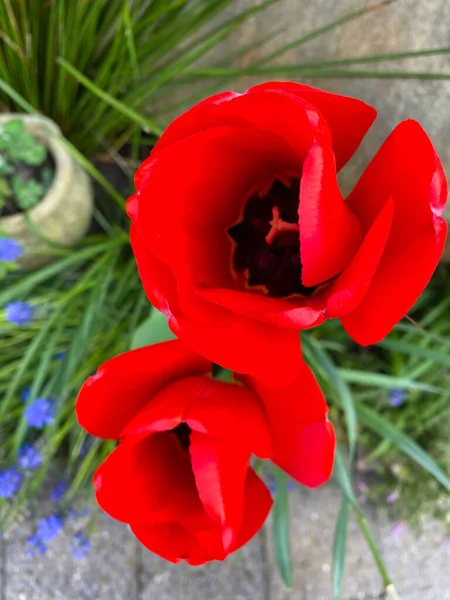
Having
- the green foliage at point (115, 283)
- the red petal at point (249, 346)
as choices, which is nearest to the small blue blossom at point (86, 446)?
the green foliage at point (115, 283)

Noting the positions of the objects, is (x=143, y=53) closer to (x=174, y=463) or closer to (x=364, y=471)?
(x=174, y=463)

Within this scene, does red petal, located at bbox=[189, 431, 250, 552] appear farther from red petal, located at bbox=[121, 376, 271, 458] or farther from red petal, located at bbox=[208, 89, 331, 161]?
red petal, located at bbox=[208, 89, 331, 161]

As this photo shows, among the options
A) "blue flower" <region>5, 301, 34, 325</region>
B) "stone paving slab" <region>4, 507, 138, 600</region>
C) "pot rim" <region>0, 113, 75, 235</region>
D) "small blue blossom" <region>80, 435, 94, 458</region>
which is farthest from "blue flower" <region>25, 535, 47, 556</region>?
"pot rim" <region>0, 113, 75, 235</region>

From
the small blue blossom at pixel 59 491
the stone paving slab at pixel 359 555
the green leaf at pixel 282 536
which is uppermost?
the green leaf at pixel 282 536

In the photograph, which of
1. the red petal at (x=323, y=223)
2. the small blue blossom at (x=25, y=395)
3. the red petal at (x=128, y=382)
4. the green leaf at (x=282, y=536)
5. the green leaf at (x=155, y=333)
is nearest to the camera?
the red petal at (x=323, y=223)

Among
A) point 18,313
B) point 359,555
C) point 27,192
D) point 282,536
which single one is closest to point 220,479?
point 282,536

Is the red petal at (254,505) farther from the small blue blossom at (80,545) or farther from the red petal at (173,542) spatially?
the small blue blossom at (80,545)

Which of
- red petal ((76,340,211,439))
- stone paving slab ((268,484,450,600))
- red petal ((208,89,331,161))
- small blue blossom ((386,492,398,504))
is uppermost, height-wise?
red petal ((208,89,331,161))
